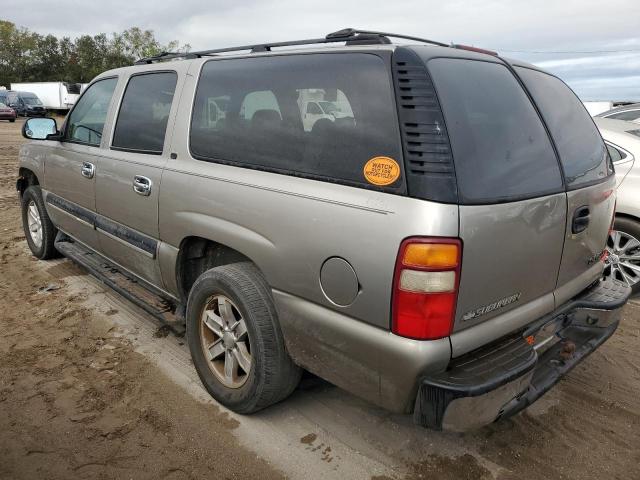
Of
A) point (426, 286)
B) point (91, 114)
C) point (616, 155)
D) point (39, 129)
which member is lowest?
point (426, 286)

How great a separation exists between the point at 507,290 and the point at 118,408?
2171mm

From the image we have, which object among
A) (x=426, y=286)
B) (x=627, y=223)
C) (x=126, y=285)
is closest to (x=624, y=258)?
(x=627, y=223)

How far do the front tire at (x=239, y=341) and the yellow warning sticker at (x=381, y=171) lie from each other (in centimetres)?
82

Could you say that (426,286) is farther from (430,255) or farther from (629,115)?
(629,115)

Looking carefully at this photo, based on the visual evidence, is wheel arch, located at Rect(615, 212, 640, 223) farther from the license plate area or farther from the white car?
the license plate area

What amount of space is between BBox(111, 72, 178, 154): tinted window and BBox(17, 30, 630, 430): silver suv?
3 centimetres

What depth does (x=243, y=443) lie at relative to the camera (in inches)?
100

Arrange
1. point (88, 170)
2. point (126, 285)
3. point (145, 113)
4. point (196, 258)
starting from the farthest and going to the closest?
point (126, 285), point (88, 170), point (145, 113), point (196, 258)

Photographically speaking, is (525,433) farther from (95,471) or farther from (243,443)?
(95,471)

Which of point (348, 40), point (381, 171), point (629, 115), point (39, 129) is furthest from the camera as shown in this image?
point (629, 115)

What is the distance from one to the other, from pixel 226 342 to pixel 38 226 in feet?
11.6

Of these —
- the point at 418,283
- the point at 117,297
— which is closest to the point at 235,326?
the point at 418,283

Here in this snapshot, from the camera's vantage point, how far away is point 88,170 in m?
3.73

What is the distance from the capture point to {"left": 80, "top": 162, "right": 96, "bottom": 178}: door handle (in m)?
3.67
